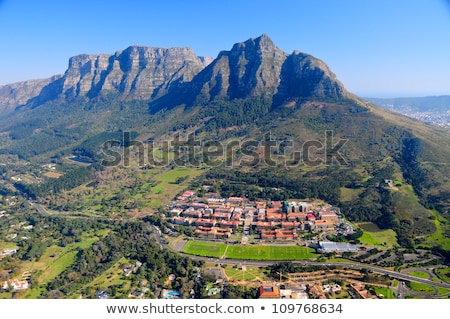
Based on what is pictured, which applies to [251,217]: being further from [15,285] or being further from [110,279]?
[15,285]

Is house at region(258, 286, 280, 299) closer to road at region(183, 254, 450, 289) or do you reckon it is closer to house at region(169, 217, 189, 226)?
road at region(183, 254, 450, 289)

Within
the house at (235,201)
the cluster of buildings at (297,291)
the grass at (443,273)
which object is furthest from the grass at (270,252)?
the house at (235,201)

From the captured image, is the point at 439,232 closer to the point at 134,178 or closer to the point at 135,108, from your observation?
the point at 134,178

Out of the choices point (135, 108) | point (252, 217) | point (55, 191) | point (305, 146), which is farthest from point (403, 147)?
point (135, 108)

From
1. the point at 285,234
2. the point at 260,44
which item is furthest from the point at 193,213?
the point at 260,44

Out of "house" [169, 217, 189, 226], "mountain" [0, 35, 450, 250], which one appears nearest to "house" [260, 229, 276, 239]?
"house" [169, 217, 189, 226]
